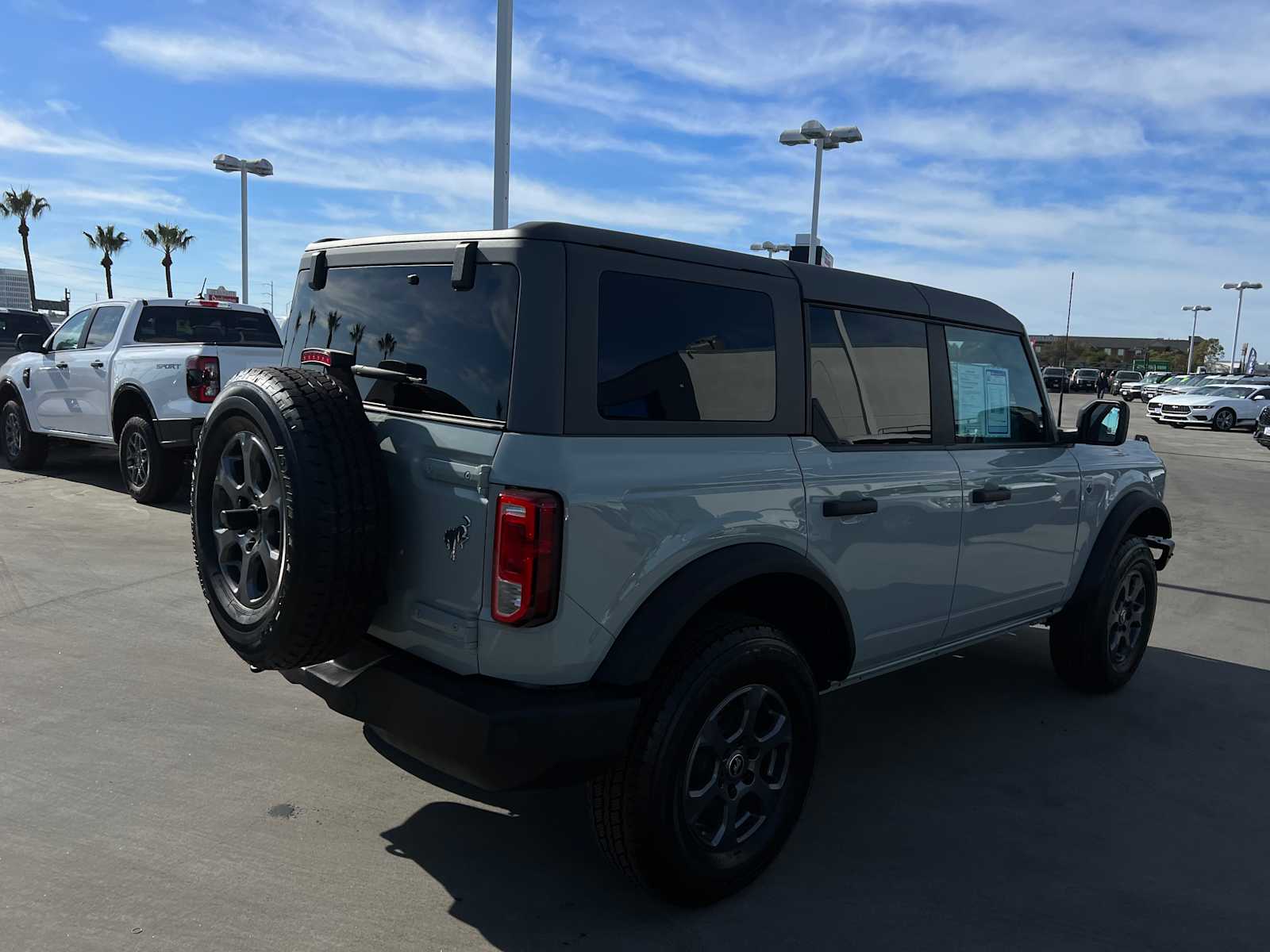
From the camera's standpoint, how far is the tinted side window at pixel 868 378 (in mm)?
3414

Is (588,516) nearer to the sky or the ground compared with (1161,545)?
nearer to the sky

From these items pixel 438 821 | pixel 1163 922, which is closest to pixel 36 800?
pixel 438 821

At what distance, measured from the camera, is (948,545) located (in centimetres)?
383

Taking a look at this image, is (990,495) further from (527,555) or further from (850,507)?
(527,555)

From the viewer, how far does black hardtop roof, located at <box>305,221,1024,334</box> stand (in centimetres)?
278

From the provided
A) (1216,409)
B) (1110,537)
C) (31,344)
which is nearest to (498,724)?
(1110,537)

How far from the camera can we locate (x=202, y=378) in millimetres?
8469

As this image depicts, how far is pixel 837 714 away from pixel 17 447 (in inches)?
401

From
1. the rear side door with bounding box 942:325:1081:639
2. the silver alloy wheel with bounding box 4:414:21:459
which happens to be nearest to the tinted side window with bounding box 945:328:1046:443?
the rear side door with bounding box 942:325:1081:639

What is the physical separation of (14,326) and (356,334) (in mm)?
16057

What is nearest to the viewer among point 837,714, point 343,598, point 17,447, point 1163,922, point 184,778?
point 343,598

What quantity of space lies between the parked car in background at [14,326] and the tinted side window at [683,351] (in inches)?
632

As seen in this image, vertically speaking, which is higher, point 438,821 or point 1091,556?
point 1091,556

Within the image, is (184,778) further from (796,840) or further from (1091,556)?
(1091,556)
